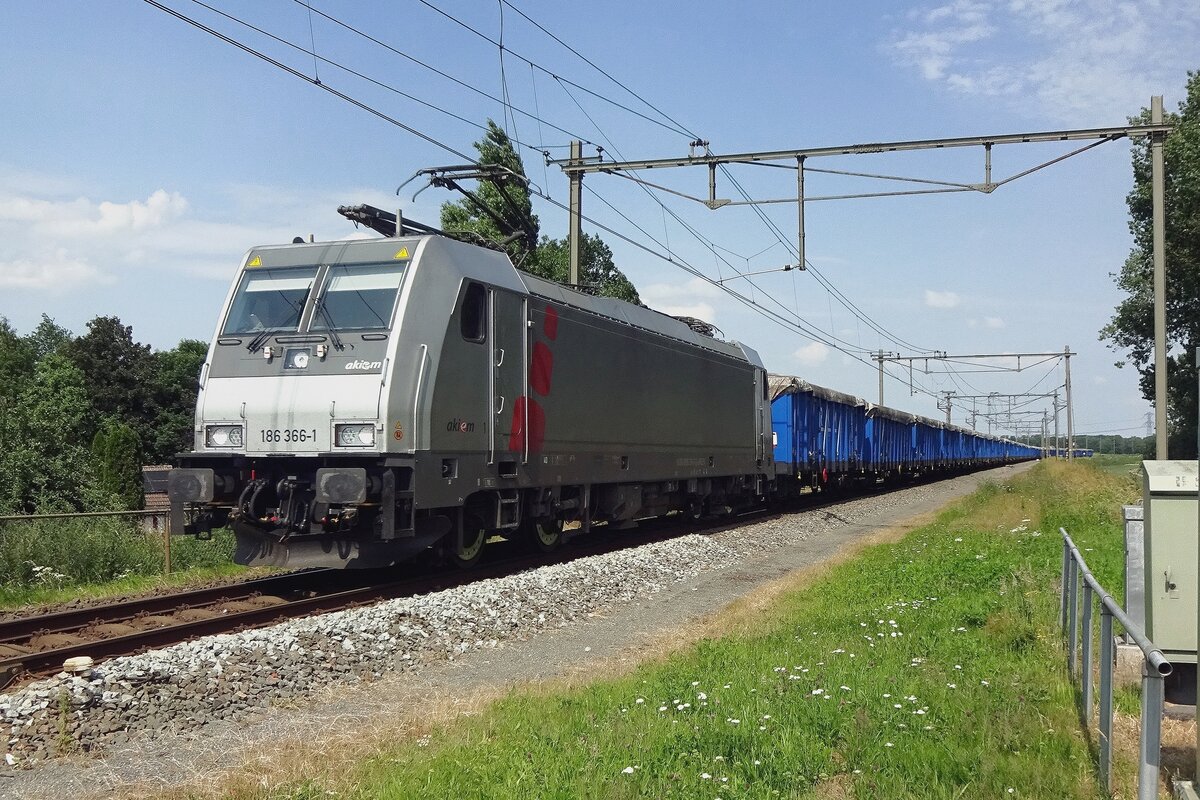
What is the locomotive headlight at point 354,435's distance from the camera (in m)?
10.3

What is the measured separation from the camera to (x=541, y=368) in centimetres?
1329

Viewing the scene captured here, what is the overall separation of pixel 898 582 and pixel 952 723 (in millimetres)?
6223

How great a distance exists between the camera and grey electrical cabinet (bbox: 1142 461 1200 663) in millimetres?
5195

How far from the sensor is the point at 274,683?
7.35 meters

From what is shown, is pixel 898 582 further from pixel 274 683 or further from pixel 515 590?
pixel 274 683

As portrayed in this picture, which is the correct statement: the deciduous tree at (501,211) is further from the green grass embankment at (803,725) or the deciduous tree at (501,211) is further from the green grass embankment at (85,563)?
the green grass embankment at (803,725)

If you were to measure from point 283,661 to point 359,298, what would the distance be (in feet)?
15.0

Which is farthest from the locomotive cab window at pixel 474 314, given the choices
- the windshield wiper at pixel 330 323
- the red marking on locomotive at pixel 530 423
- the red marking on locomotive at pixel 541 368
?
the windshield wiper at pixel 330 323

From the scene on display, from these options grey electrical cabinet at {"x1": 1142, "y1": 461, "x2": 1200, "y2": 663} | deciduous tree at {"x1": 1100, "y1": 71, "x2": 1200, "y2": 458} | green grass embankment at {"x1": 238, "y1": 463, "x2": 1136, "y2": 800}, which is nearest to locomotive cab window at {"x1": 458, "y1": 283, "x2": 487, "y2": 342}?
green grass embankment at {"x1": 238, "y1": 463, "x2": 1136, "y2": 800}

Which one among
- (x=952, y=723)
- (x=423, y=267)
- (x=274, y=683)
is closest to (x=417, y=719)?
(x=274, y=683)

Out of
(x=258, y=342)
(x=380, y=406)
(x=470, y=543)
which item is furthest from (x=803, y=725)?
(x=258, y=342)

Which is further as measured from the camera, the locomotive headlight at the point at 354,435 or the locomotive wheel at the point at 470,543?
the locomotive wheel at the point at 470,543

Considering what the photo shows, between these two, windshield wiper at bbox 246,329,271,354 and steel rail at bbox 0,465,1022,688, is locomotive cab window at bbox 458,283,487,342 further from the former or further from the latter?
steel rail at bbox 0,465,1022,688

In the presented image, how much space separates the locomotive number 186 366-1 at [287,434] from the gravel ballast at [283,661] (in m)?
1.93
